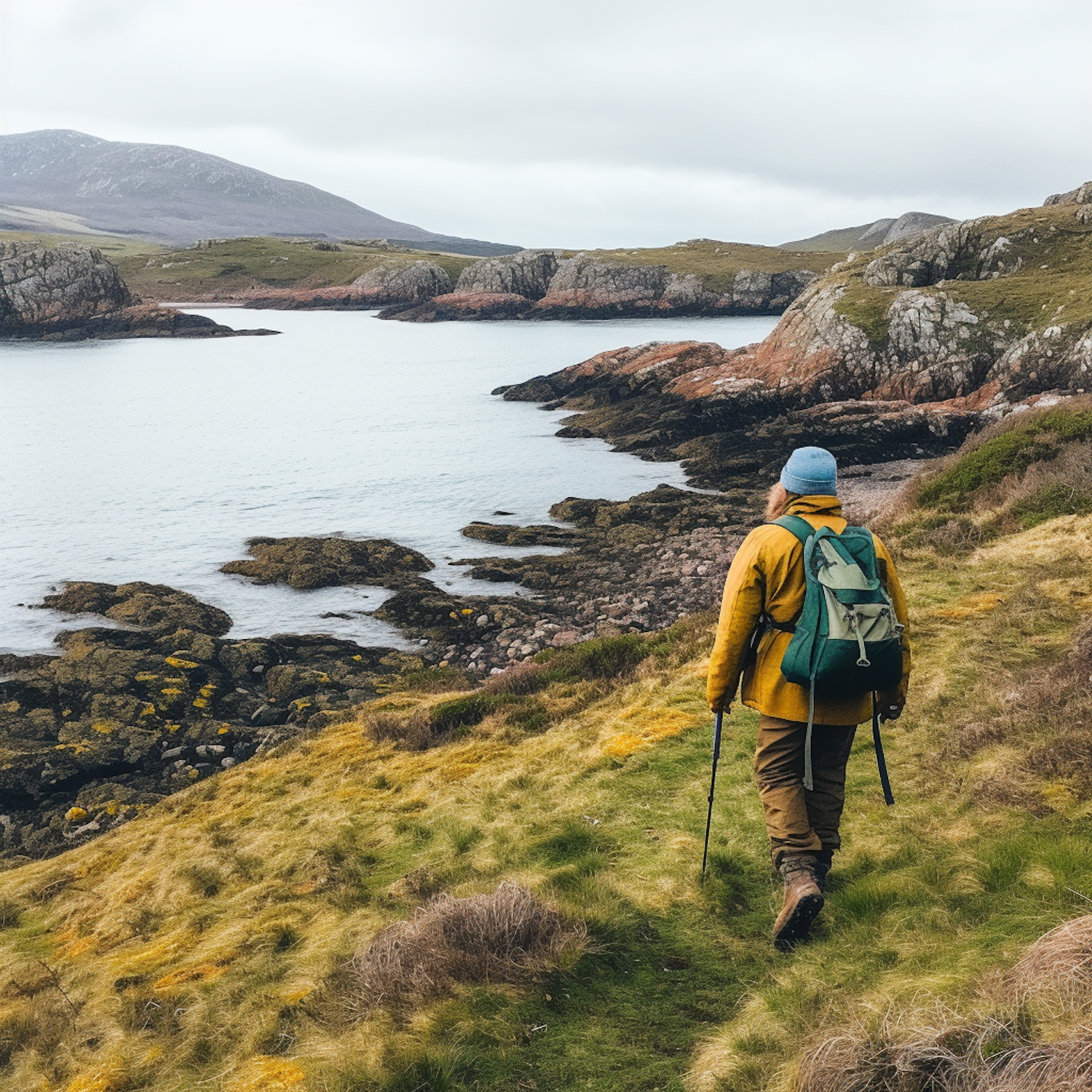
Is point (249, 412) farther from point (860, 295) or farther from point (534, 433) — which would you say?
point (860, 295)

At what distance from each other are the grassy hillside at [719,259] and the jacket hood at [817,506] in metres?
137

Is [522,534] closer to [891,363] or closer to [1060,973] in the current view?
[891,363]

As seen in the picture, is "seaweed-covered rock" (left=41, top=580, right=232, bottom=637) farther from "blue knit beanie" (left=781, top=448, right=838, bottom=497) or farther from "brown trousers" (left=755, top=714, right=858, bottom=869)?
"blue knit beanie" (left=781, top=448, right=838, bottom=497)

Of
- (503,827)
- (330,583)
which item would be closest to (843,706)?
(503,827)

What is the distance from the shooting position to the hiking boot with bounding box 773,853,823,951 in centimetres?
534

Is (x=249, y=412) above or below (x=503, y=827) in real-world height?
above

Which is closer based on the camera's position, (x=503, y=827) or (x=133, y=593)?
(x=503, y=827)

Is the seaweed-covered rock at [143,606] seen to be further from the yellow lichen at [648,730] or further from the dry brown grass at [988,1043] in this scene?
the dry brown grass at [988,1043]

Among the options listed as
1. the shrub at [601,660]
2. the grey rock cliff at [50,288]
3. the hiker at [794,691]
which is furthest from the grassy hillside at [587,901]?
the grey rock cliff at [50,288]

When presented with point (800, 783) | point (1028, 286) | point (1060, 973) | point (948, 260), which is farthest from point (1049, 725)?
point (948, 260)

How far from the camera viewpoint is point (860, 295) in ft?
156

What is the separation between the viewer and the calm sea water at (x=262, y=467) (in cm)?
2680

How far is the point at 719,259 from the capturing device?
150000 millimetres

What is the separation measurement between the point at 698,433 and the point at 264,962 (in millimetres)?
42170
